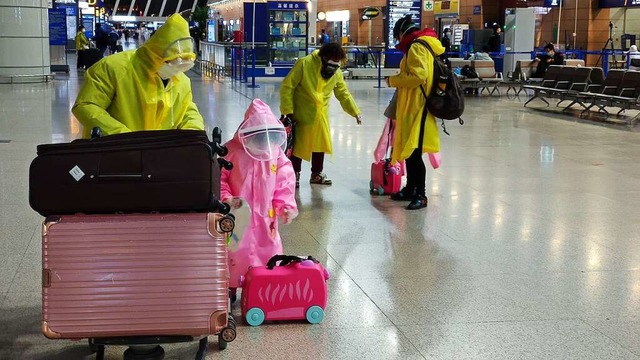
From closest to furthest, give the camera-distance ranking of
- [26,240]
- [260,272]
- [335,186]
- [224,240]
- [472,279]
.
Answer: [224,240] → [260,272] → [472,279] → [26,240] → [335,186]

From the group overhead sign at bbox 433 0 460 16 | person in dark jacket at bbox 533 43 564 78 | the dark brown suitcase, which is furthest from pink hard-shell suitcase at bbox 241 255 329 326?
overhead sign at bbox 433 0 460 16

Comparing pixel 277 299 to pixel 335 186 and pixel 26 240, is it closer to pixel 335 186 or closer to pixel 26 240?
pixel 26 240

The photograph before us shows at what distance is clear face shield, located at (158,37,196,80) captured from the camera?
444 cm

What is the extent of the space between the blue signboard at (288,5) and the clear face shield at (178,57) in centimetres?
2458

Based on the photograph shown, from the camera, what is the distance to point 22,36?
945 inches

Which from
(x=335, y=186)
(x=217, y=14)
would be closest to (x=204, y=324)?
(x=335, y=186)

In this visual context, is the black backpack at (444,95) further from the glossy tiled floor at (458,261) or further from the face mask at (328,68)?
the face mask at (328,68)

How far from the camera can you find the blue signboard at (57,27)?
29.3 m

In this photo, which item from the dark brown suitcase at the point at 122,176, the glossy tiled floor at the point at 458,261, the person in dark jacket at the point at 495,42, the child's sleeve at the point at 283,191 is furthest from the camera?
the person in dark jacket at the point at 495,42

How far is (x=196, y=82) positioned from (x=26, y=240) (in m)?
20.4

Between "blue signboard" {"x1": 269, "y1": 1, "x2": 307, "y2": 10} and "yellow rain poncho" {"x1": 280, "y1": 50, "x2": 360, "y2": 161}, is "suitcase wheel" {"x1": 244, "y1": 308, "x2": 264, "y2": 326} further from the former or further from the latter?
"blue signboard" {"x1": 269, "y1": 1, "x2": 307, "y2": 10}

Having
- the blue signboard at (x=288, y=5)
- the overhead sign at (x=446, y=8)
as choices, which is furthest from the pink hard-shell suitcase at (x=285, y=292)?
the overhead sign at (x=446, y=8)

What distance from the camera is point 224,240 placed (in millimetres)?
3451

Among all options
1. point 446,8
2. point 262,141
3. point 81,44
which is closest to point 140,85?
point 262,141
